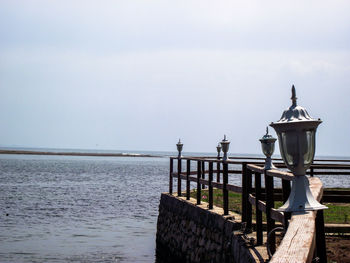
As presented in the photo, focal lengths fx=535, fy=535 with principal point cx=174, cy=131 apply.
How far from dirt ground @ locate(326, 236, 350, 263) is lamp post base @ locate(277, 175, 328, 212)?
362 centimetres

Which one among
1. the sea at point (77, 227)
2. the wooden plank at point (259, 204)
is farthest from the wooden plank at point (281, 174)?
the sea at point (77, 227)

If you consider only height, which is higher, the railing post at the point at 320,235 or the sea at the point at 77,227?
the railing post at the point at 320,235

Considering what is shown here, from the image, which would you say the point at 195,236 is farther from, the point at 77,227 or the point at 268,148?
the point at 77,227

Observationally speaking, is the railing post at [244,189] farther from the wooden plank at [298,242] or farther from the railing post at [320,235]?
the wooden plank at [298,242]

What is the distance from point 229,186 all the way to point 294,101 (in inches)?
241

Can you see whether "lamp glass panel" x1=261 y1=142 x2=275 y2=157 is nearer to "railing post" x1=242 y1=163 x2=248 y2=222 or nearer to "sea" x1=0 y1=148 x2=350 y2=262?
"railing post" x1=242 y1=163 x2=248 y2=222

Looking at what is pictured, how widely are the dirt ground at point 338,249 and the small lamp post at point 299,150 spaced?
3648 millimetres

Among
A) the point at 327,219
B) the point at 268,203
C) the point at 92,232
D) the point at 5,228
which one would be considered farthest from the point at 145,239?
the point at 268,203

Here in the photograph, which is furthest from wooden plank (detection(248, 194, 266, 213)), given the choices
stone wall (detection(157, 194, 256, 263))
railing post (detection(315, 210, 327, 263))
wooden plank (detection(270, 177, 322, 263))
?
wooden plank (detection(270, 177, 322, 263))

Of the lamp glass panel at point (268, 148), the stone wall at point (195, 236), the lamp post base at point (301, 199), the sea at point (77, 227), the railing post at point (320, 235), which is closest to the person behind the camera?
the lamp post base at point (301, 199)

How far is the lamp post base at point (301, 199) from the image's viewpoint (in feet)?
13.5

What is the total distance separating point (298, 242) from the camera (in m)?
3.18

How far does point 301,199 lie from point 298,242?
40.2 inches

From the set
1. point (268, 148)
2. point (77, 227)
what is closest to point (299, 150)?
point (268, 148)
